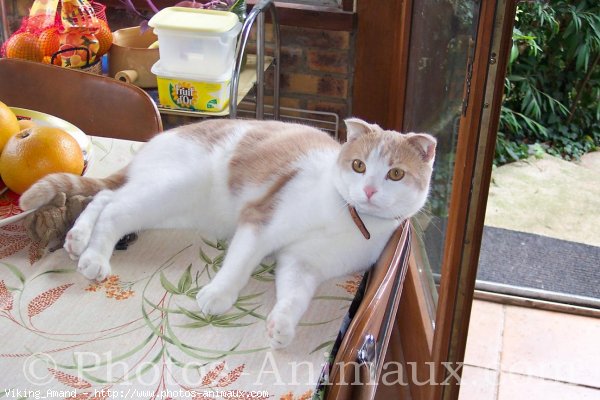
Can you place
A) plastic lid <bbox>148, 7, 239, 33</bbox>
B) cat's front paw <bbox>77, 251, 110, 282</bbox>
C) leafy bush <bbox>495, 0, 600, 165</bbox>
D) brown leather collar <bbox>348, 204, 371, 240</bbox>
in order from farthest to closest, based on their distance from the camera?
leafy bush <bbox>495, 0, 600, 165</bbox>
plastic lid <bbox>148, 7, 239, 33</bbox>
brown leather collar <bbox>348, 204, 371, 240</bbox>
cat's front paw <bbox>77, 251, 110, 282</bbox>

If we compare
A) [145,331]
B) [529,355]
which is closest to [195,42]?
[145,331]

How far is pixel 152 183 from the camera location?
1.08m

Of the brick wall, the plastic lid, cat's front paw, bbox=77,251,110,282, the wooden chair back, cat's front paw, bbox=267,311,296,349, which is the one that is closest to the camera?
cat's front paw, bbox=267,311,296,349

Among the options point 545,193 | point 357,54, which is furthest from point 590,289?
point 357,54

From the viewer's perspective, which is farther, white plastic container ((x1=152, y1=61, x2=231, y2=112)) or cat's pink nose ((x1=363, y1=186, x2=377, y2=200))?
white plastic container ((x1=152, y1=61, x2=231, y2=112))

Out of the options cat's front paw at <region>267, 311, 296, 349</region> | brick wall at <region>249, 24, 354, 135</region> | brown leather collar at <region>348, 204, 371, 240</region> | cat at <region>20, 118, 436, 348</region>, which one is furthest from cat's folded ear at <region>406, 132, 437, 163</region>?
brick wall at <region>249, 24, 354, 135</region>

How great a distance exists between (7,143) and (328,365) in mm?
596

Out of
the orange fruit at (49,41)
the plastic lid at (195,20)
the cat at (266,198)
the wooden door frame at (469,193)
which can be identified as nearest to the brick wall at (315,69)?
the plastic lid at (195,20)

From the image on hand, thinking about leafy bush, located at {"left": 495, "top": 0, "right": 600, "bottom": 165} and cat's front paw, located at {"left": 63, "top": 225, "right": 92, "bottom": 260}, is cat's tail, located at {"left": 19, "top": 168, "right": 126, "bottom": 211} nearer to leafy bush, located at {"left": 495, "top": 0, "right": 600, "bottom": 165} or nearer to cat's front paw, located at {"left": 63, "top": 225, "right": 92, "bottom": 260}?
cat's front paw, located at {"left": 63, "top": 225, "right": 92, "bottom": 260}

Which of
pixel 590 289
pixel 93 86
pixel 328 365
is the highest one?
pixel 93 86

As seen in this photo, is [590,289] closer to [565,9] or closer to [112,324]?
[565,9]

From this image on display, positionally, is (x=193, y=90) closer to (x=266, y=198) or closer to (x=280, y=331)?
(x=266, y=198)

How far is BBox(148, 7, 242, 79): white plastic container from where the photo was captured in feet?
5.69

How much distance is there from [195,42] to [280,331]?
3.78ft
